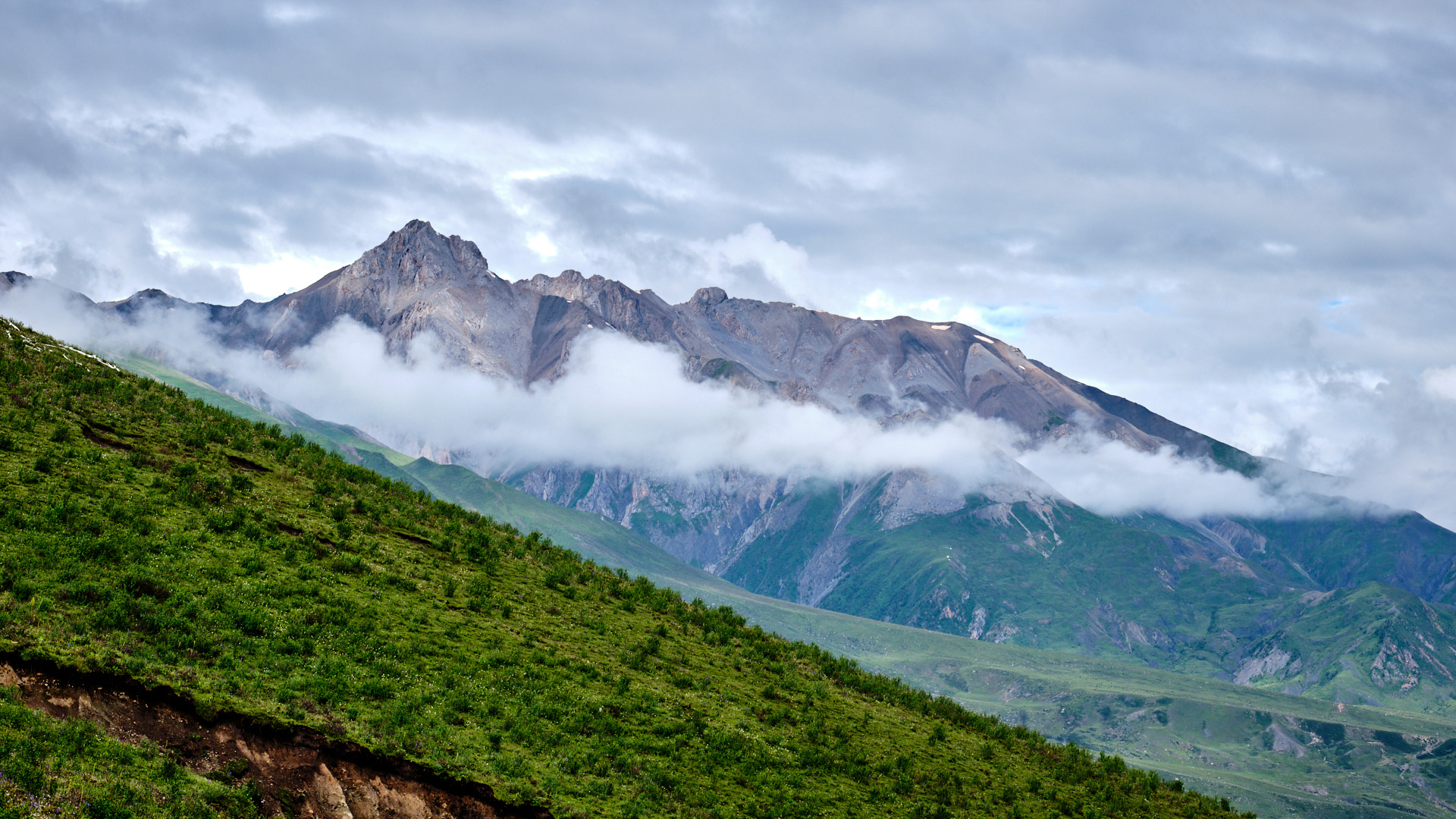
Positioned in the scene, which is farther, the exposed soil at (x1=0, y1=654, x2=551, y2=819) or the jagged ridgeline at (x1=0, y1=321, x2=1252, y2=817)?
the jagged ridgeline at (x1=0, y1=321, x2=1252, y2=817)

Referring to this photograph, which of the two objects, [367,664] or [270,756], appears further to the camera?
[367,664]

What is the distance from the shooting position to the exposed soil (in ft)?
60.6

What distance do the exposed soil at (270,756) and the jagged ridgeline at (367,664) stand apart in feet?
0.27

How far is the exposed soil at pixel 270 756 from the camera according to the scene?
60.6 ft

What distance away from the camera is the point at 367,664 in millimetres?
23734

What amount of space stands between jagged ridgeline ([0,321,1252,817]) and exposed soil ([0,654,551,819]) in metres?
0.08

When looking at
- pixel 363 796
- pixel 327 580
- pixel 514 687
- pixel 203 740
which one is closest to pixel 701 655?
pixel 514 687

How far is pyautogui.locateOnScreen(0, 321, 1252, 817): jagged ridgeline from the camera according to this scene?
63.3 feet

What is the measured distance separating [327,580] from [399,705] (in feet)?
20.8

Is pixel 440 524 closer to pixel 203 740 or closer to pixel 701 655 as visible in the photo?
pixel 701 655

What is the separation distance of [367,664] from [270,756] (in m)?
4.26

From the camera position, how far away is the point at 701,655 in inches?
1345

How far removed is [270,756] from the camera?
19.6m

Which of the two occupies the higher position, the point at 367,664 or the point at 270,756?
the point at 367,664
